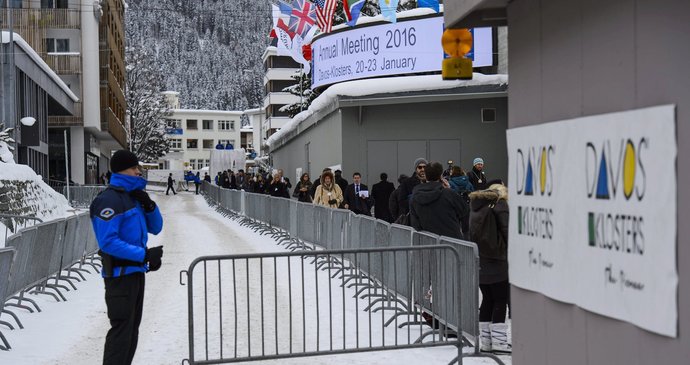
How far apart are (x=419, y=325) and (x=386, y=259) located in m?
1.03

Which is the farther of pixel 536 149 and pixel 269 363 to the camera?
pixel 269 363

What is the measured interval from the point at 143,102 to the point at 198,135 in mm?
58023

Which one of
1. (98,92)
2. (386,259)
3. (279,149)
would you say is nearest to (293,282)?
(386,259)

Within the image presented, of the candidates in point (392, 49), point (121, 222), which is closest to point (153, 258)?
point (121, 222)

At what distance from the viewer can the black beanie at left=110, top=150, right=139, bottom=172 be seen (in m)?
6.88

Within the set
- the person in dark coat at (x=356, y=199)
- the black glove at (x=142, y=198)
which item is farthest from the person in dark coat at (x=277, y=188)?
the black glove at (x=142, y=198)

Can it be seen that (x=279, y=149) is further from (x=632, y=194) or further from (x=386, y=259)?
(x=632, y=194)

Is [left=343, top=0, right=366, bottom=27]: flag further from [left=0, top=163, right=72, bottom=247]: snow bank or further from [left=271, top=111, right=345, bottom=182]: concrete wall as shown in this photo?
[left=0, top=163, right=72, bottom=247]: snow bank

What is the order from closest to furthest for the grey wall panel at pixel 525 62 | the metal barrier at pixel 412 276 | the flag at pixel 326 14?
1. the grey wall panel at pixel 525 62
2. the metal barrier at pixel 412 276
3. the flag at pixel 326 14

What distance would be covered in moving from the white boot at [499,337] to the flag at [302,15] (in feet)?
70.1

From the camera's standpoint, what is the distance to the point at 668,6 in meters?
4.00

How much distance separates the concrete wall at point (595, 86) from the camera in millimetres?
3926

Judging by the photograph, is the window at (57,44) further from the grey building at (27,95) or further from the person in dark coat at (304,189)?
the person in dark coat at (304,189)

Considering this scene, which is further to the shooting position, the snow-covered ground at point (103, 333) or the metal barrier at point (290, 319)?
the snow-covered ground at point (103, 333)
